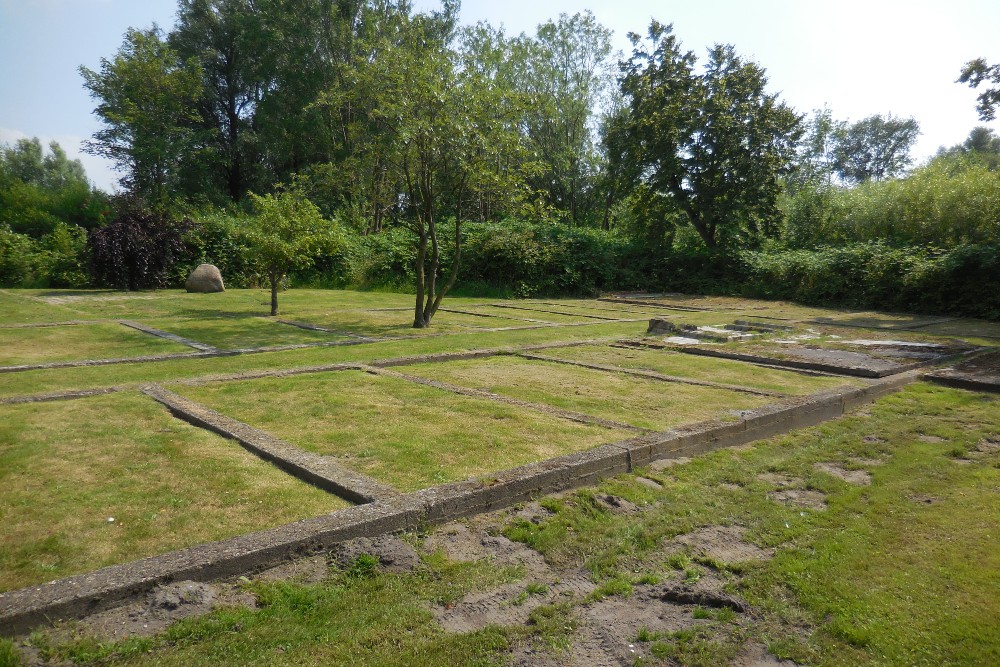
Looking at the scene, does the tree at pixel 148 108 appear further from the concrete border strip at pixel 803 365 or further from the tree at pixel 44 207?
the concrete border strip at pixel 803 365

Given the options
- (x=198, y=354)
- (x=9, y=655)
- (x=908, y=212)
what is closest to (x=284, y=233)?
(x=198, y=354)

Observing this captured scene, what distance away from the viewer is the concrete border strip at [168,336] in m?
9.38

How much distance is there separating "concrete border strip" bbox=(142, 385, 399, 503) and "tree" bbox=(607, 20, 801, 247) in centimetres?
2099

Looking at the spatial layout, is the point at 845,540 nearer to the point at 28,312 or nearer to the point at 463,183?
the point at 463,183

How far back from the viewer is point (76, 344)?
373 inches

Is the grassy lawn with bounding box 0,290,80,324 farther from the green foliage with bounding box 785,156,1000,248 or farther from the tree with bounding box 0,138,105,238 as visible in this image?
the green foliage with bounding box 785,156,1000,248

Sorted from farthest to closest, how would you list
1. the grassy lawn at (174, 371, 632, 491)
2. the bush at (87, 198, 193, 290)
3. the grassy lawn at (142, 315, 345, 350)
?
the bush at (87, 198, 193, 290)
the grassy lawn at (142, 315, 345, 350)
the grassy lawn at (174, 371, 632, 491)

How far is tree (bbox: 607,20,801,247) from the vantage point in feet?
76.8

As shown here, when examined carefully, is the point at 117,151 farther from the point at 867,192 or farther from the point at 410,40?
the point at 867,192

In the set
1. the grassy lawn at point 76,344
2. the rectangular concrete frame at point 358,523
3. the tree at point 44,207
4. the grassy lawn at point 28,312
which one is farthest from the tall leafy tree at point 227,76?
the rectangular concrete frame at point 358,523

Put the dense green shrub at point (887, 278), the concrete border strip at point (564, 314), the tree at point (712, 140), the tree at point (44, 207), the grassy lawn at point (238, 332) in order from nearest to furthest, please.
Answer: the grassy lawn at point (238, 332)
the concrete border strip at point (564, 314)
the dense green shrub at point (887, 278)
the tree at point (712, 140)
the tree at point (44, 207)

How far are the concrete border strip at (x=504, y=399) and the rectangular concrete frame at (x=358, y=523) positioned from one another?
56 cm

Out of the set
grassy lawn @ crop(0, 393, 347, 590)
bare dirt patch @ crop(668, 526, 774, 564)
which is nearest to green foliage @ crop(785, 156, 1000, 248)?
bare dirt patch @ crop(668, 526, 774, 564)

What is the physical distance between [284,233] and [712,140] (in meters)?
16.1
